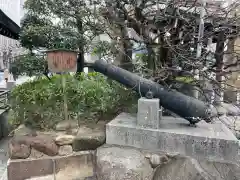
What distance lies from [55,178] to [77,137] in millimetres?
536

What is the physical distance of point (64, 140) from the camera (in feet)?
8.01

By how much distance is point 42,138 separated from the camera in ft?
7.97

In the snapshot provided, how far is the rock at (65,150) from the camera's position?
8.05 ft

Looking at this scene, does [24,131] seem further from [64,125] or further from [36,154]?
[64,125]

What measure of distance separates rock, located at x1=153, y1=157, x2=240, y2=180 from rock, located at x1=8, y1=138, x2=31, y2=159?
160 centimetres

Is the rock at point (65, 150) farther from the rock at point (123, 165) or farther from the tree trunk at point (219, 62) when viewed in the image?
the tree trunk at point (219, 62)

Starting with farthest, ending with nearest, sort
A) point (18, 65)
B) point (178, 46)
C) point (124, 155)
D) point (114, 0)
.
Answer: point (18, 65) < point (114, 0) < point (178, 46) < point (124, 155)

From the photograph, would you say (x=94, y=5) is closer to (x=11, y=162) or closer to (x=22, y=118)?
(x=22, y=118)

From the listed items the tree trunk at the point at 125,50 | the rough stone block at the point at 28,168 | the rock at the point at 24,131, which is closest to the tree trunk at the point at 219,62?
the tree trunk at the point at 125,50

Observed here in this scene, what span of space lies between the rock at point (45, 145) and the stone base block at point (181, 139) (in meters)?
0.64

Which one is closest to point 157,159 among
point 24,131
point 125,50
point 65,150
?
point 65,150

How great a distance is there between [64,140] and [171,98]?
133cm

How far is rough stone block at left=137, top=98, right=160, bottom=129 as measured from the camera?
2176mm

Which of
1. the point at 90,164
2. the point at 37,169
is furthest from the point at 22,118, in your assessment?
the point at 90,164
